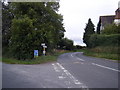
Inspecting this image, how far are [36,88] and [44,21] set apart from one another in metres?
20.5

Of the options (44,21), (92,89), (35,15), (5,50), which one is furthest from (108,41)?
(92,89)

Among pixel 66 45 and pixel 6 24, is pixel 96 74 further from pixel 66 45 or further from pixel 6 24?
pixel 66 45

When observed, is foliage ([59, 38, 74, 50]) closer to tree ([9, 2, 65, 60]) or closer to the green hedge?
the green hedge

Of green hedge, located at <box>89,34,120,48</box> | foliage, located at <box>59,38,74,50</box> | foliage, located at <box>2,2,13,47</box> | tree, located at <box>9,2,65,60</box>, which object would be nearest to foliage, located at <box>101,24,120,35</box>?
green hedge, located at <box>89,34,120,48</box>

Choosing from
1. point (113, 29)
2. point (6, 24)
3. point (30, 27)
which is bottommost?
point (30, 27)

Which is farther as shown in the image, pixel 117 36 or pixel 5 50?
pixel 5 50

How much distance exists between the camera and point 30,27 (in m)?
21.1

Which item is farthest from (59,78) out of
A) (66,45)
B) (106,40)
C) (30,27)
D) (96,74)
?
(66,45)

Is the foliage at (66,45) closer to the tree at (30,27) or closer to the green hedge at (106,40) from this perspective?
the green hedge at (106,40)

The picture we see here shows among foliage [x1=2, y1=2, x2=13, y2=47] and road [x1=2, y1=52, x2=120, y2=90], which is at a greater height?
foliage [x1=2, y1=2, x2=13, y2=47]

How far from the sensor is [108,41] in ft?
97.1

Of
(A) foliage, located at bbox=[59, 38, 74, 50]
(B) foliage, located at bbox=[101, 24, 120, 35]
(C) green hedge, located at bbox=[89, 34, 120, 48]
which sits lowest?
(A) foliage, located at bbox=[59, 38, 74, 50]

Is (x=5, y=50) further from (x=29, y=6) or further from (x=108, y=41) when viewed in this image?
(x=108, y=41)

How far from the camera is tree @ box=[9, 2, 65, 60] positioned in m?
21.3
